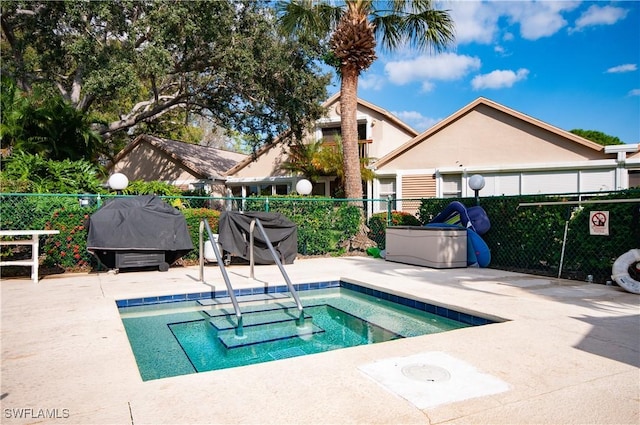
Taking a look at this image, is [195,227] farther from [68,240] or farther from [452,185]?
[452,185]

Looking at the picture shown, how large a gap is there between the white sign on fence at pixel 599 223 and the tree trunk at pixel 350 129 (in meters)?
6.15

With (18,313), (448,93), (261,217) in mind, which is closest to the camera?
(18,313)

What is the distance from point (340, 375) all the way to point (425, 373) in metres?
0.59

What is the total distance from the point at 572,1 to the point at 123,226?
15.5 metres

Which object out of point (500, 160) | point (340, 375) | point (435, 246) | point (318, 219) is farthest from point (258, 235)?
point (500, 160)

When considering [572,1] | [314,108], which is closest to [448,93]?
[572,1]

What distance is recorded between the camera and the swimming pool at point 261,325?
403cm

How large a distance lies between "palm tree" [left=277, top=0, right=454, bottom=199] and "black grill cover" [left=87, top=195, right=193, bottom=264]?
5.30m

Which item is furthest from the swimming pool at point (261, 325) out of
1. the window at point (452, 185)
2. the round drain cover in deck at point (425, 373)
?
A: the window at point (452, 185)

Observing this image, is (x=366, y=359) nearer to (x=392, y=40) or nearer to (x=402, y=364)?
(x=402, y=364)

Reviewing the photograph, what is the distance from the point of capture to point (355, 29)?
37.5 ft

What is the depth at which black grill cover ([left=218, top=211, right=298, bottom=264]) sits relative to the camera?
8.46m

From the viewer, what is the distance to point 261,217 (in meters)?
8.69

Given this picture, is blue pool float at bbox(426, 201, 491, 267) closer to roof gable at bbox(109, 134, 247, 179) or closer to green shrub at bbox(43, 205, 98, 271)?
green shrub at bbox(43, 205, 98, 271)
